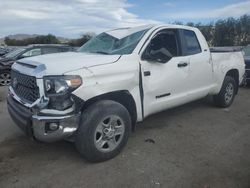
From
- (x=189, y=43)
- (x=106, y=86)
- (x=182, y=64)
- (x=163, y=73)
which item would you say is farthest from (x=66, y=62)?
(x=189, y=43)

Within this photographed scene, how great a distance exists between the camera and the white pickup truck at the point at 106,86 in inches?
140

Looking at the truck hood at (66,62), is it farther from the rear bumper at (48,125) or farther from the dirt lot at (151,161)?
the dirt lot at (151,161)

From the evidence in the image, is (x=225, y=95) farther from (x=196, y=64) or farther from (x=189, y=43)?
(x=189, y=43)

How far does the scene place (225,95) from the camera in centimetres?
673

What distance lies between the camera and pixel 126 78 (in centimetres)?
417

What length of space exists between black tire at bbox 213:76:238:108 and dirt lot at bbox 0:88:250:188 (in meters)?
1.04

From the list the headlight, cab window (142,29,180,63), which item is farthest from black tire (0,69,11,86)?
the headlight

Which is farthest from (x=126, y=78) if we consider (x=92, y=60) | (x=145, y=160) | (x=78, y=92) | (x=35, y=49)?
(x=35, y=49)

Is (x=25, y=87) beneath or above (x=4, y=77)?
above

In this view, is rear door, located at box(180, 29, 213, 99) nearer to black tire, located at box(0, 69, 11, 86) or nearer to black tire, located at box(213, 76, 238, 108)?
black tire, located at box(213, 76, 238, 108)

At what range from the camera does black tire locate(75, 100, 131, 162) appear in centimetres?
371

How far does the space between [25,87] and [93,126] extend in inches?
45.3

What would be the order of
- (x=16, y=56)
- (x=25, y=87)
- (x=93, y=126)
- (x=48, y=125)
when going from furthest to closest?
(x=16, y=56)
(x=25, y=87)
(x=93, y=126)
(x=48, y=125)

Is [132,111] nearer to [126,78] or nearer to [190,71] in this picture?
[126,78]
